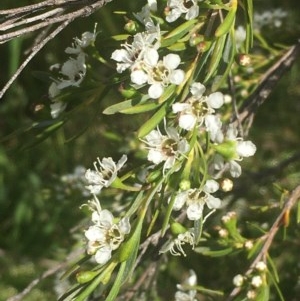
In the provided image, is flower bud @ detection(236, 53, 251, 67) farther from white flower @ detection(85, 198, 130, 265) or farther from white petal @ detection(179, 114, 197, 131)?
white flower @ detection(85, 198, 130, 265)

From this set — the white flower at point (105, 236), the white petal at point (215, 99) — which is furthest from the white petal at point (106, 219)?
the white petal at point (215, 99)

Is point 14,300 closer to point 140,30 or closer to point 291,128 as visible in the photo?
point 140,30

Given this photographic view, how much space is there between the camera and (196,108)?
97 centimetres

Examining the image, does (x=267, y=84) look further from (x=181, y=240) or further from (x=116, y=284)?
(x=116, y=284)

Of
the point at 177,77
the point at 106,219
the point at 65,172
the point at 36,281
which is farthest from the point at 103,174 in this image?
the point at 65,172

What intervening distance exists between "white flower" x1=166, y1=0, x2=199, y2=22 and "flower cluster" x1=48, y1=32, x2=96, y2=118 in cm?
16

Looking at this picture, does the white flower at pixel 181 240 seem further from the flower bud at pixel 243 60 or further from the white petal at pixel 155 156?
the flower bud at pixel 243 60

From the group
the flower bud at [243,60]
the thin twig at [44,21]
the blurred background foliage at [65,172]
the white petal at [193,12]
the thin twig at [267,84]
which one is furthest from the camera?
the blurred background foliage at [65,172]

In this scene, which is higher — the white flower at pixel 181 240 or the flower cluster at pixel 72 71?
the flower cluster at pixel 72 71

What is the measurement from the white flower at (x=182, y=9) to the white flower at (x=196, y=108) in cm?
10

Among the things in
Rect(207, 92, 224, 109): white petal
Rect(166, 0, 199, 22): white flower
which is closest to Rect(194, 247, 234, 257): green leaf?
Rect(207, 92, 224, 109): white petal

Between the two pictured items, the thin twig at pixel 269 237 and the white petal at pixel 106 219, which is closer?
the white petal at pixel 106 219

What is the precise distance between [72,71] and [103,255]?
331mm

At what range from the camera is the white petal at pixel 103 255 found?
0.95 meters
